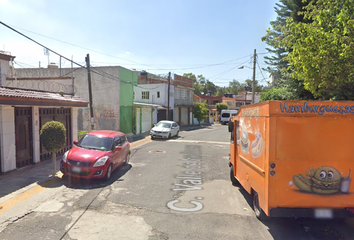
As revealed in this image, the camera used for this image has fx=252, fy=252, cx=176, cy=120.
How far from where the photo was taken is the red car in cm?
775

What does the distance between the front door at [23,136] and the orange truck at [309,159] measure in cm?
904

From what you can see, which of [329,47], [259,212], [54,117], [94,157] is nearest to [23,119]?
[54,117]

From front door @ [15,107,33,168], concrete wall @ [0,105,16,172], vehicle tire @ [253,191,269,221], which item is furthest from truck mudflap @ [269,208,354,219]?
front door @ [15,107,33,168]

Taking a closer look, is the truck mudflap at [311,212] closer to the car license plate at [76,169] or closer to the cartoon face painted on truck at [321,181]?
the cartoon face painted on truck at [321,181]

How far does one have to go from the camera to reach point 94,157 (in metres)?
7.99

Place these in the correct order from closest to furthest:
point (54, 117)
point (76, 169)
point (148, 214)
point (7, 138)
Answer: point (148, 214) < point (76, 169) < point (7, 138) < point (54, 117)

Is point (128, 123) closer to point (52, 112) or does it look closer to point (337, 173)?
point (52, 112)

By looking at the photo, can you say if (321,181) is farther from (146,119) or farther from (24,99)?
(146,119)

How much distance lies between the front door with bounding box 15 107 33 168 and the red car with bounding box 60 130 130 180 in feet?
7.83

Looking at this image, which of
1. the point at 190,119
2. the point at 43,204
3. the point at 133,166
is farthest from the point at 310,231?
the point at 190,119

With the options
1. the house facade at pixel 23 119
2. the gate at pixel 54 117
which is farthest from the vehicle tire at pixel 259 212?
the gate at pixel 54 117

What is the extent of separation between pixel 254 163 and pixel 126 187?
4.01m

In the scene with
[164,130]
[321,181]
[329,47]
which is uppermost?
[329,47]

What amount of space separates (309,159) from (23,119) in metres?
9.91
